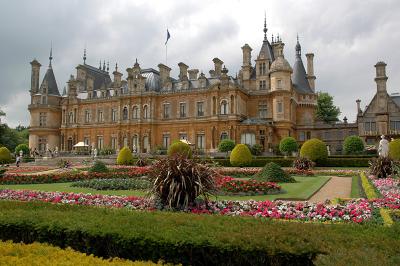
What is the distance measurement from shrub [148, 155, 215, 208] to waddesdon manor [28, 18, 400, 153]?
32384 millimetres

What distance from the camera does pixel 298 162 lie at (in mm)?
25141

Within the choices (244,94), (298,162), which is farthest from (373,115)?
(298,162)

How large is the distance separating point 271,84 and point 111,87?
2468 centimetres

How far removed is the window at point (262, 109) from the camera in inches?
1800

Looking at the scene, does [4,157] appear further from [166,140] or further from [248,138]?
[248,138]

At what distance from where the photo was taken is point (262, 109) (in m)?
45.9

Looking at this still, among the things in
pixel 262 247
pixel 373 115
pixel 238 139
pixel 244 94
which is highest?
pixel 244 94

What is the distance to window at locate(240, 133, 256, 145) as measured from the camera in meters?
41.7

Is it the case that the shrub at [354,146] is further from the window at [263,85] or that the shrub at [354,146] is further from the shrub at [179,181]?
the shrub at [179,181]

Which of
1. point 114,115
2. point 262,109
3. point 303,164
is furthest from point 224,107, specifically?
point 303,164

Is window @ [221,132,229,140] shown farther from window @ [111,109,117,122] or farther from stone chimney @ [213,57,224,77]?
window @ [111,109,117,122]

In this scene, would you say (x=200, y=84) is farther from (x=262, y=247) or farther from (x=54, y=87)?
(x=262, y=247)

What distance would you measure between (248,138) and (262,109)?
575 cm

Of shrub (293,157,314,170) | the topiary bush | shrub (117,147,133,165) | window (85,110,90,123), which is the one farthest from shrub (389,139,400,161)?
window (85,110,90,123)
